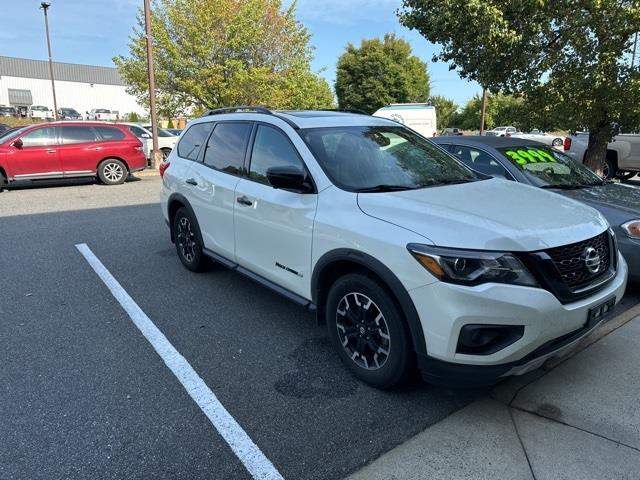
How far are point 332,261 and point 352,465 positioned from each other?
121cm

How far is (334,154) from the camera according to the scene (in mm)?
3570

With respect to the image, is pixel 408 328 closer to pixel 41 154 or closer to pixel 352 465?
pixel 352 465

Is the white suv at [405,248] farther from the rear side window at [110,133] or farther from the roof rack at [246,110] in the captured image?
the rear side window at [110,133]

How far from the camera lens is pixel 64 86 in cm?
8019

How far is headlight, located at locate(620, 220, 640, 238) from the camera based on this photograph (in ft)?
14.3

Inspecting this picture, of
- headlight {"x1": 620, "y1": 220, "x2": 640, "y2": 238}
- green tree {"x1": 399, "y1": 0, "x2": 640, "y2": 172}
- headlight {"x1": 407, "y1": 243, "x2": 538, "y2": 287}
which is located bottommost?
headlight {"x1": 620, "y1": 220, "x2": 640, "y2": 238}

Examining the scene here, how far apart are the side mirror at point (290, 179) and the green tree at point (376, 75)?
42243 mm

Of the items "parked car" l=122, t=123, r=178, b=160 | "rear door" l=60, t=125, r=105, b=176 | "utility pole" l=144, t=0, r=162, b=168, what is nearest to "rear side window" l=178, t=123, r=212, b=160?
"rear door" l=60, t=125, r=105, b=176

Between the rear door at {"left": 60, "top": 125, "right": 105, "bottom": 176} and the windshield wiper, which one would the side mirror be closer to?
the windshield wiper

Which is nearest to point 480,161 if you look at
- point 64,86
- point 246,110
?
point 246,110

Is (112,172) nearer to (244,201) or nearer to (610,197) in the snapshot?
(244,201)

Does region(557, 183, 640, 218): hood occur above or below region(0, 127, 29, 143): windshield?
above

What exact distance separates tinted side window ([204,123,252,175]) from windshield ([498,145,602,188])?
10.1 feet

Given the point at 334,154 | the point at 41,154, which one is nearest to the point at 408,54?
the point at 41,154
